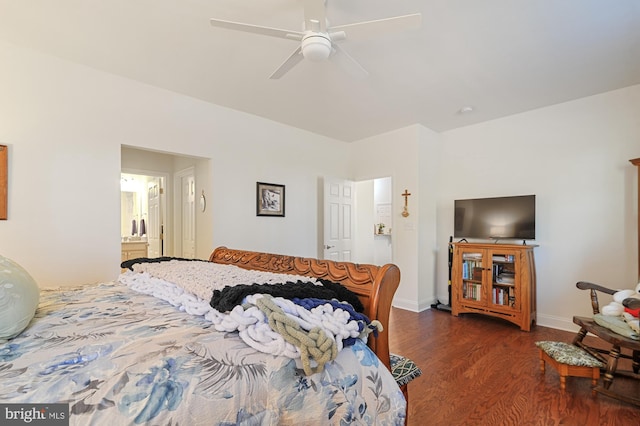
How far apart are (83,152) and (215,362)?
2.93 metres

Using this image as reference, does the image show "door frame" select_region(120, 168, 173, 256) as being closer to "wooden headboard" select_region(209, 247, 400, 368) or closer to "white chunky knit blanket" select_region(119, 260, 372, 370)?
"white chunky knit blanket" select_region(119, 260, 372, 370)

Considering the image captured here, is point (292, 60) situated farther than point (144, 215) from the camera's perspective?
No

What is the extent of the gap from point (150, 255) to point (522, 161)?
19.4 feet

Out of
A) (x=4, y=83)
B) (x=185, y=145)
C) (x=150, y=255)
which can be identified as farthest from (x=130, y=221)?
(x=4, y=83)

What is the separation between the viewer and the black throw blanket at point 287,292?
1119 millimetres

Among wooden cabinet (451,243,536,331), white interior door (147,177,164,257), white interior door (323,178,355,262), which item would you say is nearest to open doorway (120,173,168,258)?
white interior door (147,177,164,257)

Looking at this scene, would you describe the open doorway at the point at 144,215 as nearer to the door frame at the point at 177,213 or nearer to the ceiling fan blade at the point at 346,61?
the door frame at the point at 177,213

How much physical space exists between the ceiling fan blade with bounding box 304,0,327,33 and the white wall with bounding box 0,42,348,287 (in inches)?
86.2

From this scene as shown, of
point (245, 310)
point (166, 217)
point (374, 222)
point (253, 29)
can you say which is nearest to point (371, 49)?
point (253, 29)

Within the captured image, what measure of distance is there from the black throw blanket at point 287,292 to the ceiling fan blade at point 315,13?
1535 millimetres

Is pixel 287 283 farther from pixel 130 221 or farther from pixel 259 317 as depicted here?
pixel 130 221

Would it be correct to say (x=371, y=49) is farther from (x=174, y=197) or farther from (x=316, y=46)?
(x=174, y=197)

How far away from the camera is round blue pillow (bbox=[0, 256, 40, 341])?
1003 millimetres

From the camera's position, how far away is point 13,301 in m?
1.04
